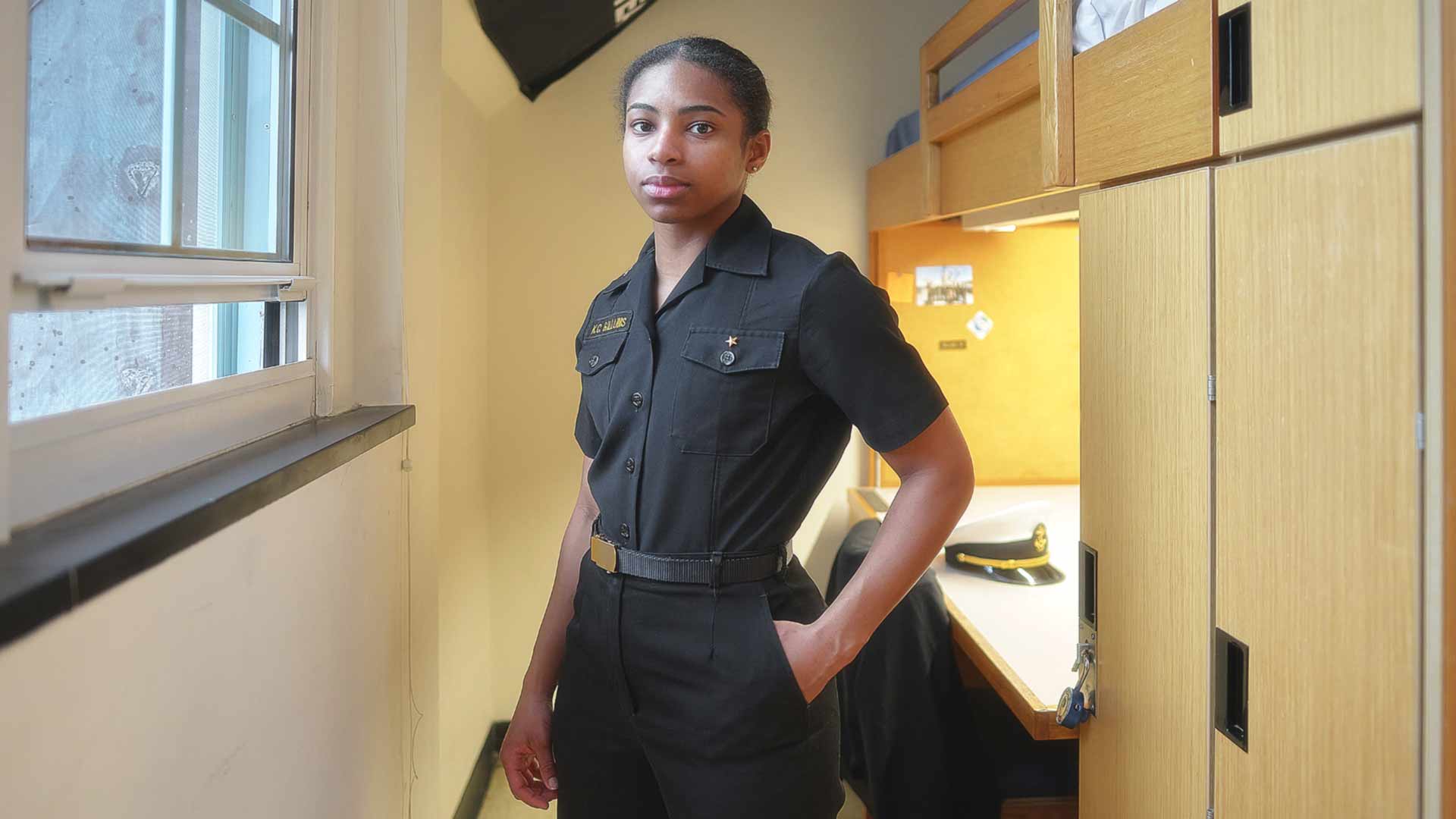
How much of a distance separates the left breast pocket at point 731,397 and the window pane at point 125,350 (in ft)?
1.79

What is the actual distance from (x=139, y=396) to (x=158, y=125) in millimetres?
293

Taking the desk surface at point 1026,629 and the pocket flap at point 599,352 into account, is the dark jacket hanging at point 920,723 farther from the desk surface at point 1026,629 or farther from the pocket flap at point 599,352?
the pocket flap at point 599,352

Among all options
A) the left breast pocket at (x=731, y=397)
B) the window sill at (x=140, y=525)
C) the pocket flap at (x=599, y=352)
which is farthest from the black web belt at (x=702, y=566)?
the window sill at (x=140, y=525)

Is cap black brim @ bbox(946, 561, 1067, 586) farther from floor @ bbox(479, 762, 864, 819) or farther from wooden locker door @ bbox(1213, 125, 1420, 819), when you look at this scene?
wooden locker door @ bbox(1213, 125, 1420, 819)

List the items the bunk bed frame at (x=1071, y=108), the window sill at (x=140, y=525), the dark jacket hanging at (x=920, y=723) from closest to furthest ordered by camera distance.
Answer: the window sill at (x=140, y=525) < the bunk bed frame at (x=1071, y=108) < the dark jacket hanging at (x=920, y=723)

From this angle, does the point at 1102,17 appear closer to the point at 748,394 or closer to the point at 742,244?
the point at 742,244

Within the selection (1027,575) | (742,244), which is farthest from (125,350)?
(1027,575)

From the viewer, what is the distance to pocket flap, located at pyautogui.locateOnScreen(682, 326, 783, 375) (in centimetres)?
122

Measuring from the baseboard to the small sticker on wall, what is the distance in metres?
1.76

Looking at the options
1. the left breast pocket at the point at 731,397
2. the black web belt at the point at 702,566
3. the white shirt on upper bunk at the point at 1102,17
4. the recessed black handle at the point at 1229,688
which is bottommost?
the recessed black handle at the point at 1229,688

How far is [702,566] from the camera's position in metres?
1.24

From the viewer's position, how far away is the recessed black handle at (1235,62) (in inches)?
40.8

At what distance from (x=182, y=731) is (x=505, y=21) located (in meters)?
1.83

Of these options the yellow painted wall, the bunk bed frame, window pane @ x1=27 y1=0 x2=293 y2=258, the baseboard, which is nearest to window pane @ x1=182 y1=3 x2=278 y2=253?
window pane @ x1=27 y1=0 x2=293 y2=258
